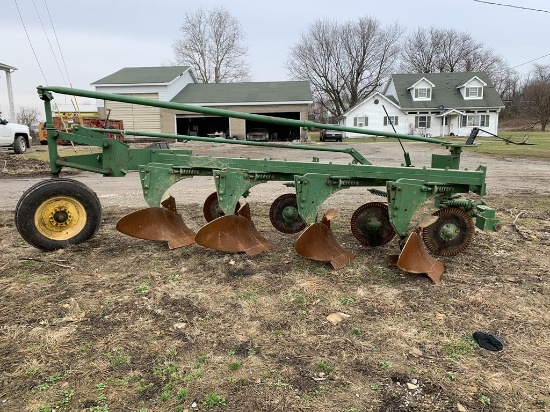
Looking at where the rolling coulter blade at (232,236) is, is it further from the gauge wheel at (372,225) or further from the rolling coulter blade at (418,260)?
the rolling coulter blade at (418,260)

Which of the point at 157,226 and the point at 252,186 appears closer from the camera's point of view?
the point at 252,186

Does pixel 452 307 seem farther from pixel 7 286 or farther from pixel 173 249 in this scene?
pixel 7 286

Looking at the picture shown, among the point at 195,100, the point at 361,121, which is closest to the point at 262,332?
the point at 195,100

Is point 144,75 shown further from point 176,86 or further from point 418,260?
point 418,260

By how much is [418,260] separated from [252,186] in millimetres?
1761

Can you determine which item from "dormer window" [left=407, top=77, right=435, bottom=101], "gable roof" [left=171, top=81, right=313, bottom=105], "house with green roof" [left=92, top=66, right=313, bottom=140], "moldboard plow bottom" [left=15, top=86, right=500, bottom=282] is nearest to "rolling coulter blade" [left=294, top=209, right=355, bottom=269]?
"moldboard plow bottom" [left=15, top=86, right=500, bottom=282]

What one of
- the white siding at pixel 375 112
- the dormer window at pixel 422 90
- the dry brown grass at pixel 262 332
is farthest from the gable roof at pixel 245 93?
the dry brown grass at pixel 262 332

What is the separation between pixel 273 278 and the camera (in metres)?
4.10

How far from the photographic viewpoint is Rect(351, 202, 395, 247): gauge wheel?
4980 mm

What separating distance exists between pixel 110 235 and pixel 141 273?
1.55 m

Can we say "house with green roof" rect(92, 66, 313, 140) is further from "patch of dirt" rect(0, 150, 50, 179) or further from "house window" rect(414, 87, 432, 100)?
"patch of dirt" rect(0, 150, 50, 179)

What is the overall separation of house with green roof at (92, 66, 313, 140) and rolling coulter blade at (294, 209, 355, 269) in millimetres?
28422

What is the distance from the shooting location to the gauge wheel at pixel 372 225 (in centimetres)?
498

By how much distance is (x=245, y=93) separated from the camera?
3522 cm
